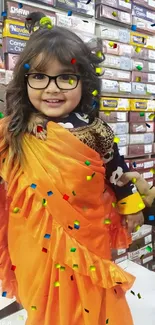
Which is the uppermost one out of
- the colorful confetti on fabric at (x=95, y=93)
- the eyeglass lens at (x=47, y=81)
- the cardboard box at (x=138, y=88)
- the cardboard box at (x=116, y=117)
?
the cardboard box at (x=138, y=88)

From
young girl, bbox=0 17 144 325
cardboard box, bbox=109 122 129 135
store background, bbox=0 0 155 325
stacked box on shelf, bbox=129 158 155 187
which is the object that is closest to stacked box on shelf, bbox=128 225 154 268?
store background, bbox=0 0 155 325

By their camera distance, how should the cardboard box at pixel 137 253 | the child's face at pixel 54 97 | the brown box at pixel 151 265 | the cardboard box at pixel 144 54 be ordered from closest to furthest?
the child's face at pixel 54 97
the cardboard box at pixel 144 54
the cardboard box at pixel 137 253
the brown box at pixel 151 265

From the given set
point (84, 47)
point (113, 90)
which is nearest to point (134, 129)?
point (113, 90)

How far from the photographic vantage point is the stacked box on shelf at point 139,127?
4.38 ft

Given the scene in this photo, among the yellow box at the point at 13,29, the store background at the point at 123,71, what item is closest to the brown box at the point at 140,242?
the store background at the point at 123,71

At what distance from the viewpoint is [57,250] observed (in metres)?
0.58

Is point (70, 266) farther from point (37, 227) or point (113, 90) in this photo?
point (113, 90)

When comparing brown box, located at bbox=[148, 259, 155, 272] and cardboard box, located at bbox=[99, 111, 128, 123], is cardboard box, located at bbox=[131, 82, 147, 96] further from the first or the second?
brown box, located at bbox=[148, 259, 155, 272]

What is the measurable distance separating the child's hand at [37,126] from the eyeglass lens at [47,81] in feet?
0.20

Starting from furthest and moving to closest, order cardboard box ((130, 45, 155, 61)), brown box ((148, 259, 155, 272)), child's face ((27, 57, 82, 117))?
brown box ((148, 259, 155, 272)) → cardboard box ((130, 45, 155, 61)) → child's face ((27, 57, 82, 117))

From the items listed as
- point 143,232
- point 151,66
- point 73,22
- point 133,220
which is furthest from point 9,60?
point 143,232

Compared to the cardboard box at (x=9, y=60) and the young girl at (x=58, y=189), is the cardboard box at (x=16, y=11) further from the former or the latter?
the young girl at (x=58, y=189)

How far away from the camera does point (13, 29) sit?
0.90 meters

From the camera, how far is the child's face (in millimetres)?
584
